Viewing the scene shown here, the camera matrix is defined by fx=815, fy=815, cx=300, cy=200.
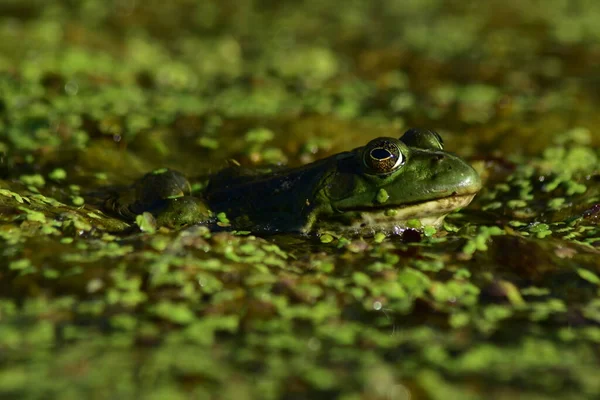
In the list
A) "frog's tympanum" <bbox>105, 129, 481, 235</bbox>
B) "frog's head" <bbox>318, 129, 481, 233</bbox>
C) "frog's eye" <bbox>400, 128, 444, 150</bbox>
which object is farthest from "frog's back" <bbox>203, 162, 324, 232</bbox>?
"frog's eye" <bbox>400, 128, 444, 150</bbox>

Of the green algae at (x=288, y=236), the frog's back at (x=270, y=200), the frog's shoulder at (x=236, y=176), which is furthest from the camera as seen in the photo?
the frog's shoulder at (x=236, y=176)

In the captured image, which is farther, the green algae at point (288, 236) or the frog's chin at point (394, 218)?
the frog's chin at point (394, 218)

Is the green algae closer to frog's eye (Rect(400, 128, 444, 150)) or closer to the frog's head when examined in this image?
the frog's head

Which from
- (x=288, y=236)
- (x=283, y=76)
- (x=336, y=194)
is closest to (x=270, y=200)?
(x=288, y=236)

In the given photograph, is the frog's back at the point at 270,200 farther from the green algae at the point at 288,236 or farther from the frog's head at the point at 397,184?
the green algae at the point at 288,236

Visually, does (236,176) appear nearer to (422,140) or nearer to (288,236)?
(288,236)

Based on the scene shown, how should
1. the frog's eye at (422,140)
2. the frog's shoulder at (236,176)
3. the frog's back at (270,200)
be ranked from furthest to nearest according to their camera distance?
the frog's shoulder at (236,176) → the frog's back at (270,200) → the frog's eye at (422,140)

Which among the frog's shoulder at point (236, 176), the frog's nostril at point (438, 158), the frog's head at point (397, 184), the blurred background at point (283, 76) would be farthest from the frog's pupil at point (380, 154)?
the blurred background at point (283, 76)

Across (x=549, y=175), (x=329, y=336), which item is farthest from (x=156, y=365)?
(x=549, y=175)
